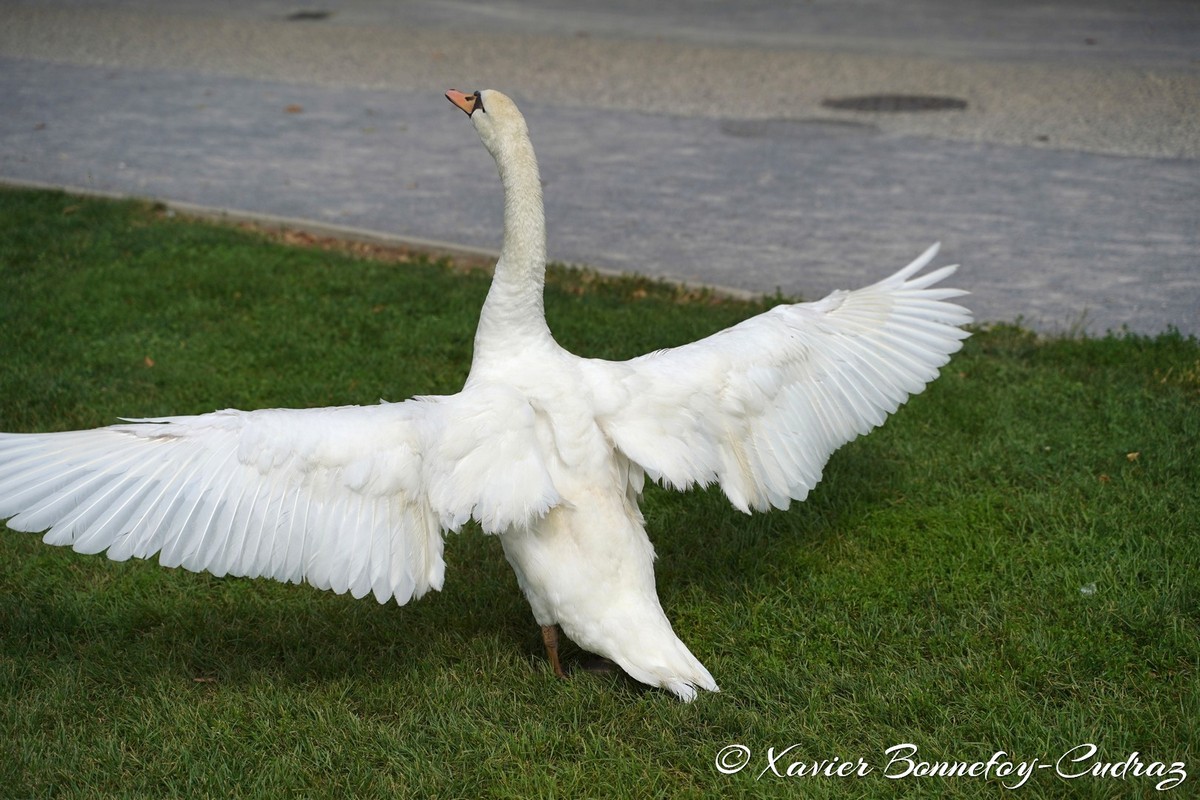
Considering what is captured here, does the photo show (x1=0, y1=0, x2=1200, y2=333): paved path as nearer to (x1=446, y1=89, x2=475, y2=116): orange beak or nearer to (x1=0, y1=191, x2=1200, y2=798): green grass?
(x1=0, y1=191, x2=1200, y2=798): green grass

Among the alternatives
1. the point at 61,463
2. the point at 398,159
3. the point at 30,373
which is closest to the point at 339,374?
the point at 30,373

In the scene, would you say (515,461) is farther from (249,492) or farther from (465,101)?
(465,101)

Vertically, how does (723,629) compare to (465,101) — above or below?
below

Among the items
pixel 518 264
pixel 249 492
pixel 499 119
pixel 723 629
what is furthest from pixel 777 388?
pixel 249 492

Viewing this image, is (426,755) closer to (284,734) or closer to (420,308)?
(284,734)

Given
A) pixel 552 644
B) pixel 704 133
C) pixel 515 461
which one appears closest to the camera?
pixel 515 461

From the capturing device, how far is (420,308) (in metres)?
7.62

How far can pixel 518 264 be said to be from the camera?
4359mm

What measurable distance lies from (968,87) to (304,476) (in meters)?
10.9

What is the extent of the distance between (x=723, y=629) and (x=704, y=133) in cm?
785

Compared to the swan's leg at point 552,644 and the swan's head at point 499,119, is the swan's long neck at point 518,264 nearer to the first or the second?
the swan's head at point 499,119

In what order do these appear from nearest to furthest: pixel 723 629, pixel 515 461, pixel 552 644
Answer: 1. pixel 515 461
2. pixel 552 644
3. pixel 723 629

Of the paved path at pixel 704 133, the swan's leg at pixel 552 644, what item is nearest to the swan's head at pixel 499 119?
the swan's leg at pixel 552 644

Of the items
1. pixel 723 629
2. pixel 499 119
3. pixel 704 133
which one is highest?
pixel 499 119
